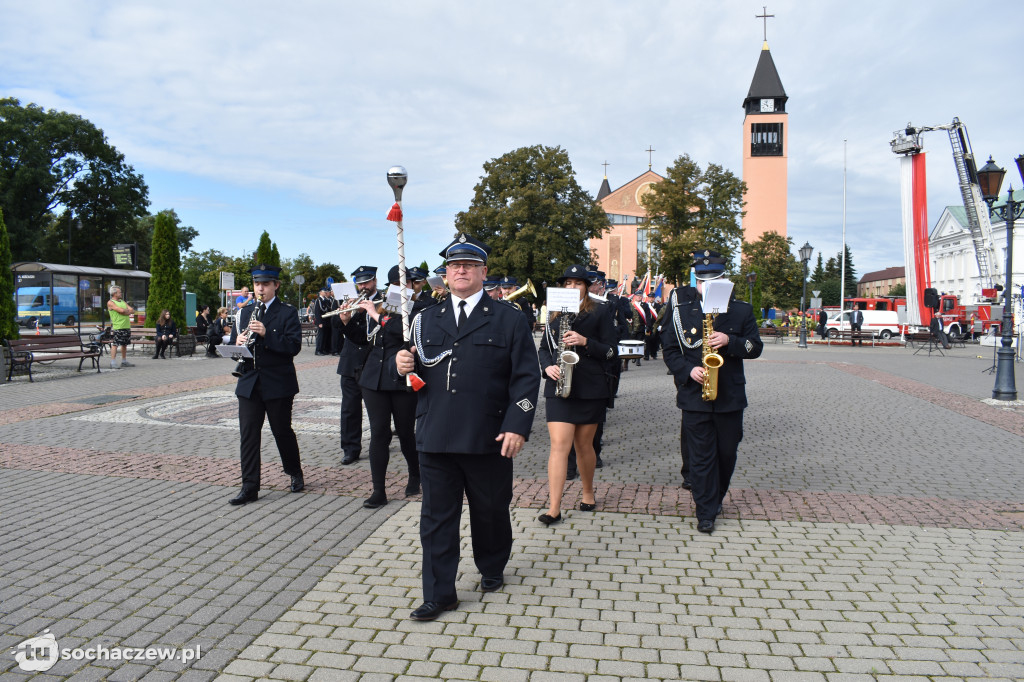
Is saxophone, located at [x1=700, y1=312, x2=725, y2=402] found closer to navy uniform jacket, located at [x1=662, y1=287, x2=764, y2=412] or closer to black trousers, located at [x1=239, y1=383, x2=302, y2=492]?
navy uniform jacket, located at [x1=662, y1=287, x2=764, y2=412]

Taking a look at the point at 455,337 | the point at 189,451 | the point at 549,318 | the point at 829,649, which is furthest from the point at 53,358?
the point at 829,649

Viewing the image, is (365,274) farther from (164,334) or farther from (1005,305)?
(164,334)

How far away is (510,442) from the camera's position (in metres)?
3.77

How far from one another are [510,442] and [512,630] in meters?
Answer: 0.94

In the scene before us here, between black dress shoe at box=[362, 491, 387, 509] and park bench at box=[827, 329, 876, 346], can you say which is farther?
park bench at box=[827, 329, 876, 346]

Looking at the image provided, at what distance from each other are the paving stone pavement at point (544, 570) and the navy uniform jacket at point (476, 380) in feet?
3.15

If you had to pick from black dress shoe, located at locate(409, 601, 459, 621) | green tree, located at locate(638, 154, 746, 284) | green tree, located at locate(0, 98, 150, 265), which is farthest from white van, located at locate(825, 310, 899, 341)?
green tree, located at locate(0, 98, 150, 265)

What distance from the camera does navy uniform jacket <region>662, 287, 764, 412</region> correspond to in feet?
17.2

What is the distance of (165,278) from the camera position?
24.2 meters

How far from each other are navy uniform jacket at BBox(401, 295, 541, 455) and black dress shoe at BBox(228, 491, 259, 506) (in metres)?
2.65

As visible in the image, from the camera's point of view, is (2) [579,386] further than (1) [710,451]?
Yes

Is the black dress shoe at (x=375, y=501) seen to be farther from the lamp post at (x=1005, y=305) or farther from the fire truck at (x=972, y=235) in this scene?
the fire truck at (x=972, y=235)

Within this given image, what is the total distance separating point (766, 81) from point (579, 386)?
81.6m

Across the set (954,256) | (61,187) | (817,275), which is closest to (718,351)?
Answer: (61,187)
